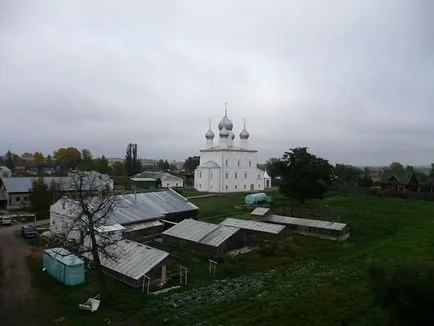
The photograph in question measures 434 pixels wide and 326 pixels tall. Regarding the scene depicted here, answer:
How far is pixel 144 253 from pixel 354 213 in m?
26.4

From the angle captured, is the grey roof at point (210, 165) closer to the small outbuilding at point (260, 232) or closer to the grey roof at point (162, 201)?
the grey roof at point (162, 201)

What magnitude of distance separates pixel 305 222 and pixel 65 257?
20432 mm

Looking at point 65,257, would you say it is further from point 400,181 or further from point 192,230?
point 400,181

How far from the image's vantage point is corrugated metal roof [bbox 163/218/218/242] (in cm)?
2966

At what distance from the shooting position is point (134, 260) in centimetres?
2273

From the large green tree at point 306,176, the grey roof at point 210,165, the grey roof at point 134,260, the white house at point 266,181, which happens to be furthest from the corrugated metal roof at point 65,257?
the white house at point 266,181

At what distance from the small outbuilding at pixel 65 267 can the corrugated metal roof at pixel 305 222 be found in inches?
774

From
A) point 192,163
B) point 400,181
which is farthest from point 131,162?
point 400,181

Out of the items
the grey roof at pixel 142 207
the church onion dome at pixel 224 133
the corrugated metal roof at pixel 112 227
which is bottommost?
the corrugated metal roof at pixel 112 227

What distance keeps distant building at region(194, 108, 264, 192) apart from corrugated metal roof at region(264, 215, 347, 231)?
33103 mm

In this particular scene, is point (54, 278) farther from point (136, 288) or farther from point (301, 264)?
point (301, 264)

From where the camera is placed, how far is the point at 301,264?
2505 cm

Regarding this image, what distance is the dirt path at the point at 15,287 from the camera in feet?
56.9

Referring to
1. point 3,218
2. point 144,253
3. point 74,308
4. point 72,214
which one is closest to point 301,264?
point 144,253
